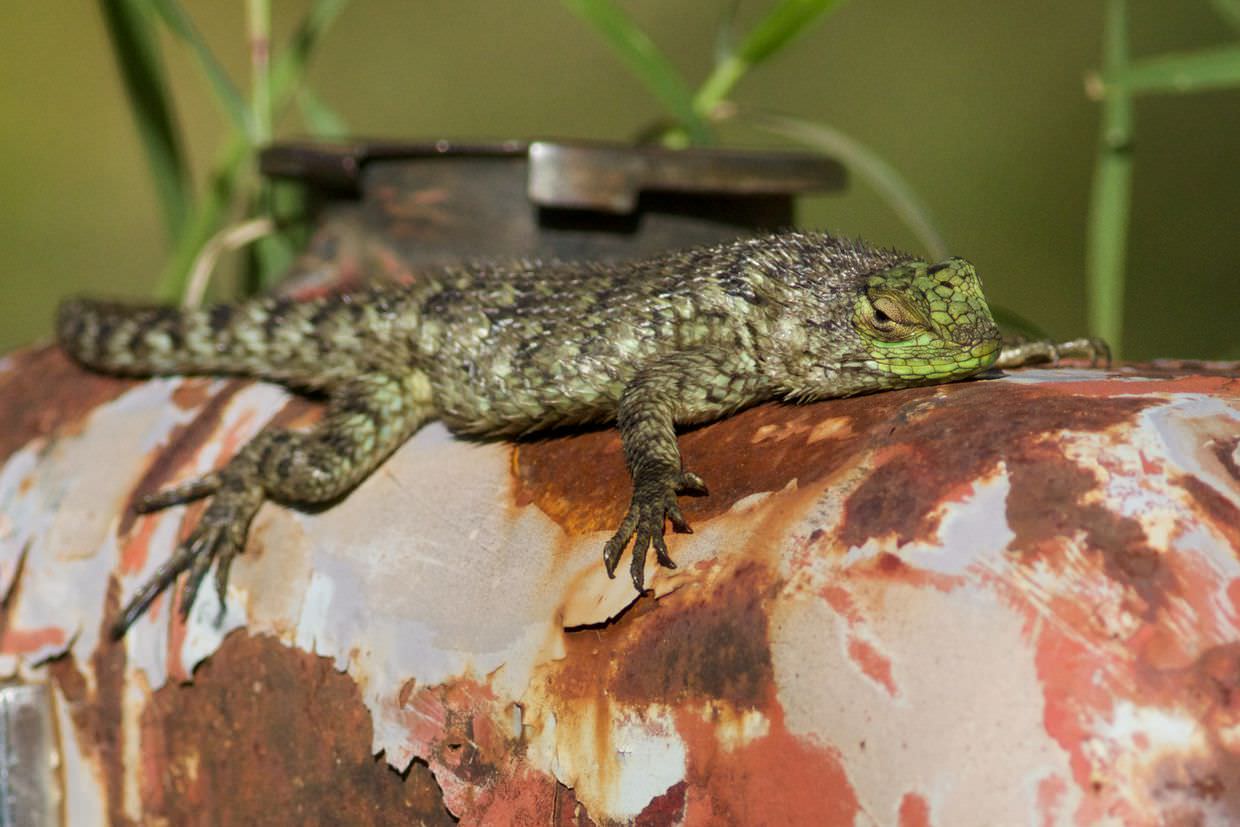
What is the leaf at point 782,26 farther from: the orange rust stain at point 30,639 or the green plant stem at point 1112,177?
the orange rust stain at point 30,639

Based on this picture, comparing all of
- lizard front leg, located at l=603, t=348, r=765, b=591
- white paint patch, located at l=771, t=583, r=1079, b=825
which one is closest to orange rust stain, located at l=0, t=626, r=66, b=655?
lizard front leg, located at l=603, t=348, r=765, b=591

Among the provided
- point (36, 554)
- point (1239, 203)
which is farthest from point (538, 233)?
point (1239, 203)

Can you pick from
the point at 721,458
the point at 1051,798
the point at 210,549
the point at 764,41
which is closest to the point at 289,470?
the point at 210,549

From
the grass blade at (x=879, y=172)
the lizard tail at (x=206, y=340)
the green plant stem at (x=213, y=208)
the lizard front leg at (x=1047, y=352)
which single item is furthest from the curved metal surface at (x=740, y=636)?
the green plant stem at (x=213, y=208)

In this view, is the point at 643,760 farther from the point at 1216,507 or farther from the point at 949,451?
the point at 1216,507

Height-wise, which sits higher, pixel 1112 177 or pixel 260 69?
pixel 1112 177

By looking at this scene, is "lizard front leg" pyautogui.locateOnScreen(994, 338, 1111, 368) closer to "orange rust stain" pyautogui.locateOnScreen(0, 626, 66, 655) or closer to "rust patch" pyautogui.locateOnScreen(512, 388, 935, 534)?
"rust patch" pyautogui.locateOnScreen(512, 388, 935, 534)
